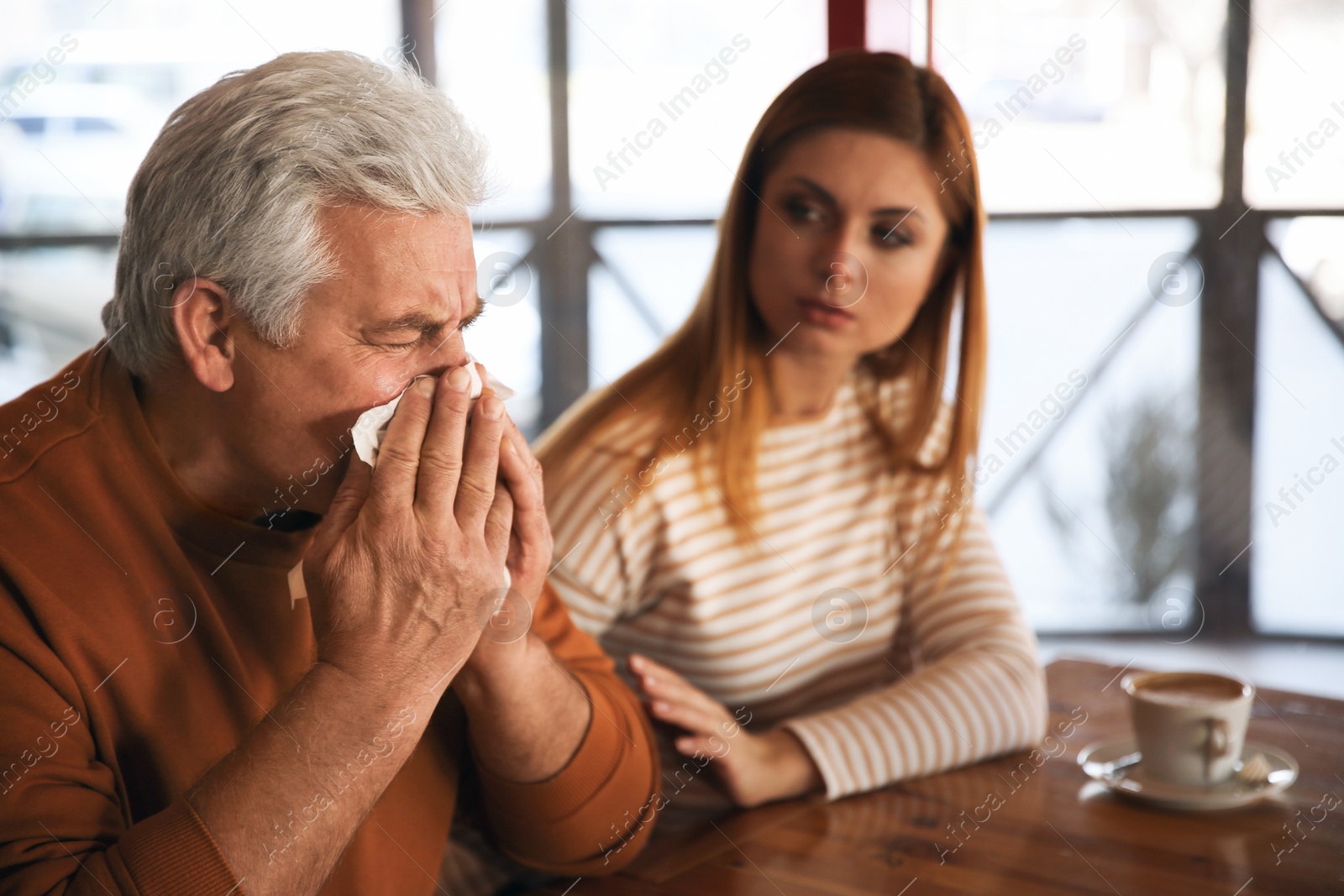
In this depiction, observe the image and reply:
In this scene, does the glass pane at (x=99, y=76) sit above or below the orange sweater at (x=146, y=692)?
above

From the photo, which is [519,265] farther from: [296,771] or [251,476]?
[296,771]

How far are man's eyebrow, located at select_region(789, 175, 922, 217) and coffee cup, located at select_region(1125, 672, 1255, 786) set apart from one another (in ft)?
2.29

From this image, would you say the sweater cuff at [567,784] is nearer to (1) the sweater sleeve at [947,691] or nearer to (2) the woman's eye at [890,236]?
(1) the sweater sleeve at [947,691]

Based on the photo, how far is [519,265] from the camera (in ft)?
13.9

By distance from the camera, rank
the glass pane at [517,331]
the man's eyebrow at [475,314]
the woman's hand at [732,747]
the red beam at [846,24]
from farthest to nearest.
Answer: the glass pane at [517,331] < the red beam at [846,24] < the woman's hand at [732,747] < the man's eyebrow at [475,314]

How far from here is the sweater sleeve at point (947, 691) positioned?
1.34 m

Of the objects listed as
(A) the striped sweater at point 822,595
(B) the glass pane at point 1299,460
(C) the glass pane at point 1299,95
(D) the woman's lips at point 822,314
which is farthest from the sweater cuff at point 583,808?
(C) the glass pane at point 1299,95

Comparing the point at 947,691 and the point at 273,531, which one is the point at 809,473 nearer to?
the point at 947,691

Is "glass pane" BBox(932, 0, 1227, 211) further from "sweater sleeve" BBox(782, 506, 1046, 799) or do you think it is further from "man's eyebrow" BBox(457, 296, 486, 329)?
"man's eyebrow" BBox(457, 296, 486, 329)

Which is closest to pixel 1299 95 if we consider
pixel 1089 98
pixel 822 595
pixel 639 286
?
pixel 1089 98

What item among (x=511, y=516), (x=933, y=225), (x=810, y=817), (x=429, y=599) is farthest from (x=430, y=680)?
(x=933, y=225)

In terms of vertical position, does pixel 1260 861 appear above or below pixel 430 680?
below

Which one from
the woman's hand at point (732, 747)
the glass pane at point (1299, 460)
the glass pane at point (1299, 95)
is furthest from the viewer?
the glass pane at point (1299, 460)

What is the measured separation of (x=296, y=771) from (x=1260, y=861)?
882 millimetres
